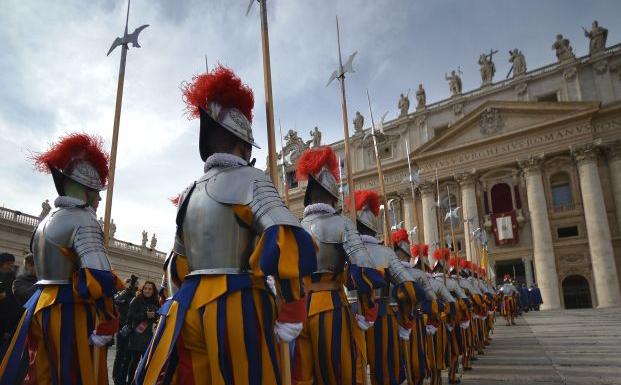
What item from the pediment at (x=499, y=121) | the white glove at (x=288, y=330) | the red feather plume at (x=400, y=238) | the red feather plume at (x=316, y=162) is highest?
the pediment at (x=499, y=121)

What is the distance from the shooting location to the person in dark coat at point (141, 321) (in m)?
6.45

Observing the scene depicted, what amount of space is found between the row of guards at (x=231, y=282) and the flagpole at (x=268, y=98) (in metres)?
0.01

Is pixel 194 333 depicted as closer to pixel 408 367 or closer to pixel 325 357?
pixel 325 357

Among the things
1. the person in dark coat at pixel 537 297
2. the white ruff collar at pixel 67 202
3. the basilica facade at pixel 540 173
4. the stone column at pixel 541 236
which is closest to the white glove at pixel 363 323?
the white ruff collar at pixel 67 202

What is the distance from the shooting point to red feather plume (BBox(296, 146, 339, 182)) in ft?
15.6

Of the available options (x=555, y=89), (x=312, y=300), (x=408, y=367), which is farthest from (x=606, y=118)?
(x=312, y=300)

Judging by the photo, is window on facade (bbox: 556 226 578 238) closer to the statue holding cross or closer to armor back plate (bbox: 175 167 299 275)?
the statue holding cross

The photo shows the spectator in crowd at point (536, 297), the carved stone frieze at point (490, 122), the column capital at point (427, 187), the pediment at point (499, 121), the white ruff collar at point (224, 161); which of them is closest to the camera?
the white ruff collar at point (224, 161)

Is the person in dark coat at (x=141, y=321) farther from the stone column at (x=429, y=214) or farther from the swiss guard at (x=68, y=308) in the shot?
the stone column at (x=429, y=214)

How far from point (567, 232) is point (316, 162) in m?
31.4

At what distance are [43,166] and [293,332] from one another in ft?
11.6

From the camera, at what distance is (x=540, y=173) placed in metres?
31.0

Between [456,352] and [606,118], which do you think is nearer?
[456,352]

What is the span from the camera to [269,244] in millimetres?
2346
